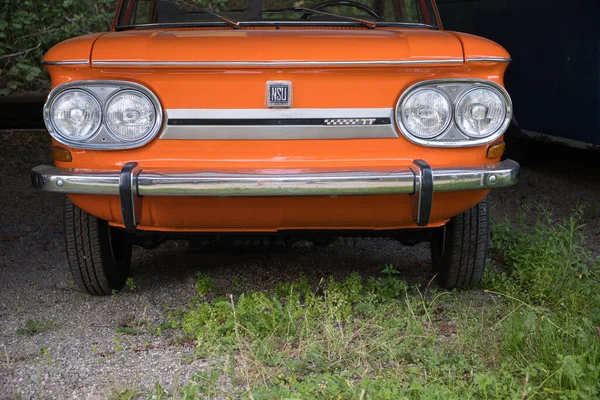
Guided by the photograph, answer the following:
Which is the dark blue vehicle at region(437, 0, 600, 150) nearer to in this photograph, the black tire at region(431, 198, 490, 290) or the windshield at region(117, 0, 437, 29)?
the windshield at region(117, 0, 437, 29)

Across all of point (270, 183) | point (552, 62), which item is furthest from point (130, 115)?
point (552, 62)

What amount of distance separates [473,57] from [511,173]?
0.48 m

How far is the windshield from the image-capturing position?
168 inches

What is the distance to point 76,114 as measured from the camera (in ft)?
11.2

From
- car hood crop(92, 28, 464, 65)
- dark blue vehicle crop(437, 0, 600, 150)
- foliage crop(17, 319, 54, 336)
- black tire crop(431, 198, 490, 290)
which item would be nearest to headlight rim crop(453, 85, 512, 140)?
car hood crop(92, 28, 464, 65)

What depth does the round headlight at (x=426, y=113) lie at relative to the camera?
3.43 metres

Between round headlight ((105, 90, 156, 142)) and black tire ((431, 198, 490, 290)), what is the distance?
4.76ft

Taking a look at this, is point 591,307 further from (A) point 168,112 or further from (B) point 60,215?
(B) point 60,215

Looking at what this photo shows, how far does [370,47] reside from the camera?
340 centimetres

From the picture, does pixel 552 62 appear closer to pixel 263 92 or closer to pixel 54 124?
pixel 263 92

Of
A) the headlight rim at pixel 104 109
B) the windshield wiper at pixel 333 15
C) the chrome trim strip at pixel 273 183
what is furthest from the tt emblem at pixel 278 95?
the windshield wiper at pixel 333 15

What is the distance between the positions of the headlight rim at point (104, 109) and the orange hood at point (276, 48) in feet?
0.32

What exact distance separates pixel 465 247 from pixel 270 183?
45.9 inches

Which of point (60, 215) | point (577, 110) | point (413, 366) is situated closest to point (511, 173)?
point (413, 366)
